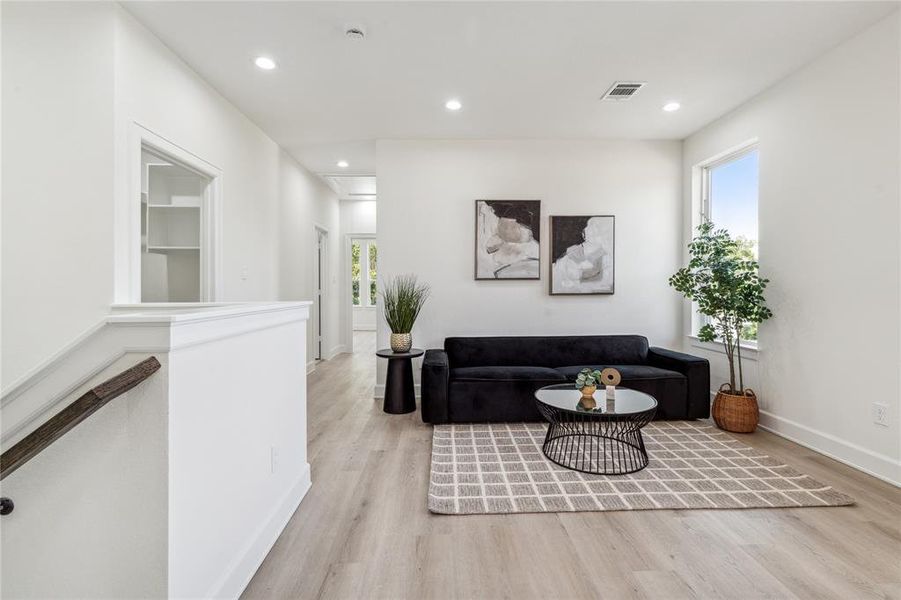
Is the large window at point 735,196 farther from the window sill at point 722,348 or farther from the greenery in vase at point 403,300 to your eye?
the greenery in vase at point 403,300

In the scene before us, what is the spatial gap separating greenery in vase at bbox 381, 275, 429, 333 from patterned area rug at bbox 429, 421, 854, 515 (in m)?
1.25

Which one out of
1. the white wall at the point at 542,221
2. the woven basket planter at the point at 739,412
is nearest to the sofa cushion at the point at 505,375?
the white wall at the point at 542,221

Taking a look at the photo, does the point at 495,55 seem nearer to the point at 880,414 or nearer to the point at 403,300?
the point at 403,300

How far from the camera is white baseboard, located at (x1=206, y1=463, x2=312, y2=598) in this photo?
4.77ft

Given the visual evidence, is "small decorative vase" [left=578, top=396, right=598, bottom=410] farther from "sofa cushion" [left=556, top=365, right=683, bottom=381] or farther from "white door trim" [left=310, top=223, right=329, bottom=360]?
"white door trim" [left=310, top=223, right=329, bottom=360]

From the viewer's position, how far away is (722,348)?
3.90 m

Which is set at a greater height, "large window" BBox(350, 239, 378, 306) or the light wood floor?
"large window" BBox(350, 239, 378, 306)

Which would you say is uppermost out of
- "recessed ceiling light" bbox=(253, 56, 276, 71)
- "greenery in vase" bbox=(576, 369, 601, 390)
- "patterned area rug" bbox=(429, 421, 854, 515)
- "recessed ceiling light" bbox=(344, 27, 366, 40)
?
"recessed ceiling light" bbox=(253, 56, 276, 71)

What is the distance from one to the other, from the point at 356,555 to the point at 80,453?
110cm

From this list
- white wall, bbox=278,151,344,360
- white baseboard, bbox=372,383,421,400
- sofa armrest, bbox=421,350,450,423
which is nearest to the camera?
sofa armrest, bbox=421,350,450,423

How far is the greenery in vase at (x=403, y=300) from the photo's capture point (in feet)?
13.0

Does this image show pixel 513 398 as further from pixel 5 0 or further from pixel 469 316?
pixel 5 0

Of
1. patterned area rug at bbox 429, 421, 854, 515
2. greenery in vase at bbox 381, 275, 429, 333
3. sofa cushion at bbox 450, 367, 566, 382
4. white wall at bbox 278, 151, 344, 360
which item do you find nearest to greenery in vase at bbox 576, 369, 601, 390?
patterned area rug at bbox 429, 421, 854, 515

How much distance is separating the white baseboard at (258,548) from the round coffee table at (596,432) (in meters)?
1.55
